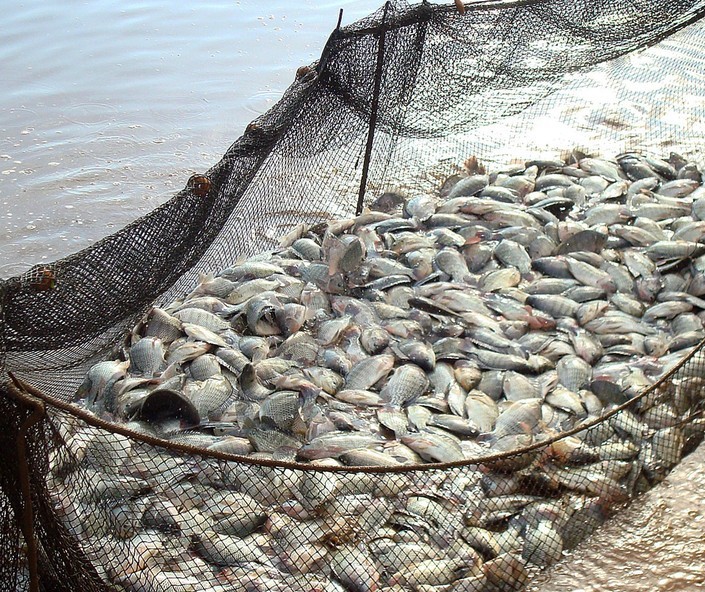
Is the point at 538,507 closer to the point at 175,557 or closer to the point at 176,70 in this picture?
the point at 175,557

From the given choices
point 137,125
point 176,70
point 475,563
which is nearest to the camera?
point 475,563

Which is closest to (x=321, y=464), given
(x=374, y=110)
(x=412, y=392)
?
(x=412, y=392)

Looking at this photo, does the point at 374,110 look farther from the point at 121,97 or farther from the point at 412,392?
the point at 121,97

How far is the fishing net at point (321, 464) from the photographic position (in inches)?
95.9

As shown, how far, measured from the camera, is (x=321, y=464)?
2.95 m

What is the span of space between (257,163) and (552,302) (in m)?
1.81

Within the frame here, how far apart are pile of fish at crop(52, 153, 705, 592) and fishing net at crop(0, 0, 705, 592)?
0.01 meters

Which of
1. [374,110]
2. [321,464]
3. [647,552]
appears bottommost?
[647,552]

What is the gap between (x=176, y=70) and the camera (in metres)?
8.18

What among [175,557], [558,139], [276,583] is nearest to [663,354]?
[276,583]

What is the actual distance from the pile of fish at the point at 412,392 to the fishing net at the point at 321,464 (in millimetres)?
11

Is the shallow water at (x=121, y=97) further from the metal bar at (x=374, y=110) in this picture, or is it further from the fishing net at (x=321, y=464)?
the metal bar at (x=374, y=110)

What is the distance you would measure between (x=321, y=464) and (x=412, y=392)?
2.14 feet

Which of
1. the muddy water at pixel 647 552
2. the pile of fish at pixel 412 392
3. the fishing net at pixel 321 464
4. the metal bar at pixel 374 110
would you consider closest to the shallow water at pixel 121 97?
the fishing net at pixel 321 464
